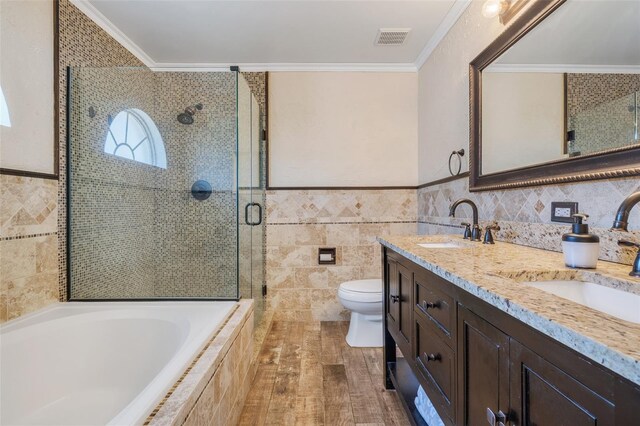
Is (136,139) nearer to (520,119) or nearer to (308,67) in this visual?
(308,67)

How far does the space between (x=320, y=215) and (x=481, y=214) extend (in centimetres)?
136

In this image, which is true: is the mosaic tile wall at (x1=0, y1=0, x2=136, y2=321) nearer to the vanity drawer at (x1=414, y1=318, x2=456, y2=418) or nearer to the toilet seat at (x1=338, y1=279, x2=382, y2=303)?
the toilet seat at (x1=338, y1=279, x2=382, y2=303)

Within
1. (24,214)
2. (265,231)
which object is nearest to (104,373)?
(24,214)

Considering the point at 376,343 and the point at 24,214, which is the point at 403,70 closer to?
the point at 376,343

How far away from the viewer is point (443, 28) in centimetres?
212

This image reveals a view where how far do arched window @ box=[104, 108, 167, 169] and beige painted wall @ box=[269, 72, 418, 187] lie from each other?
95 cm

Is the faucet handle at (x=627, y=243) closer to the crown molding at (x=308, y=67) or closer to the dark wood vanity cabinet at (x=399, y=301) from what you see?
the dark wood vanity cabinet at (x=399, y=301)

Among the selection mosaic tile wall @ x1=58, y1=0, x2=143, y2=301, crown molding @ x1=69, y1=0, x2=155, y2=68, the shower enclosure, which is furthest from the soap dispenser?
crown molding @ x1=69, y1=0, x2=155, y2=68

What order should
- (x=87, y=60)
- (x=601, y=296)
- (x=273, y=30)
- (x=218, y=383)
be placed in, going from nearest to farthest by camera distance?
(x=601, y=296)
(x=218, y=383)
(x=87, y=60)
(x=273, y=30)

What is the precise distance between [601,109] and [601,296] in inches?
26.8

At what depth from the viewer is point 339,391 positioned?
5.47 feet

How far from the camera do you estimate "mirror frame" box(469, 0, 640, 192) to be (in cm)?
95

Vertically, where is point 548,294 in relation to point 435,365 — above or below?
above

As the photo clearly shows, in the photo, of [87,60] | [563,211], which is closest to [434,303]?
[563,211]
